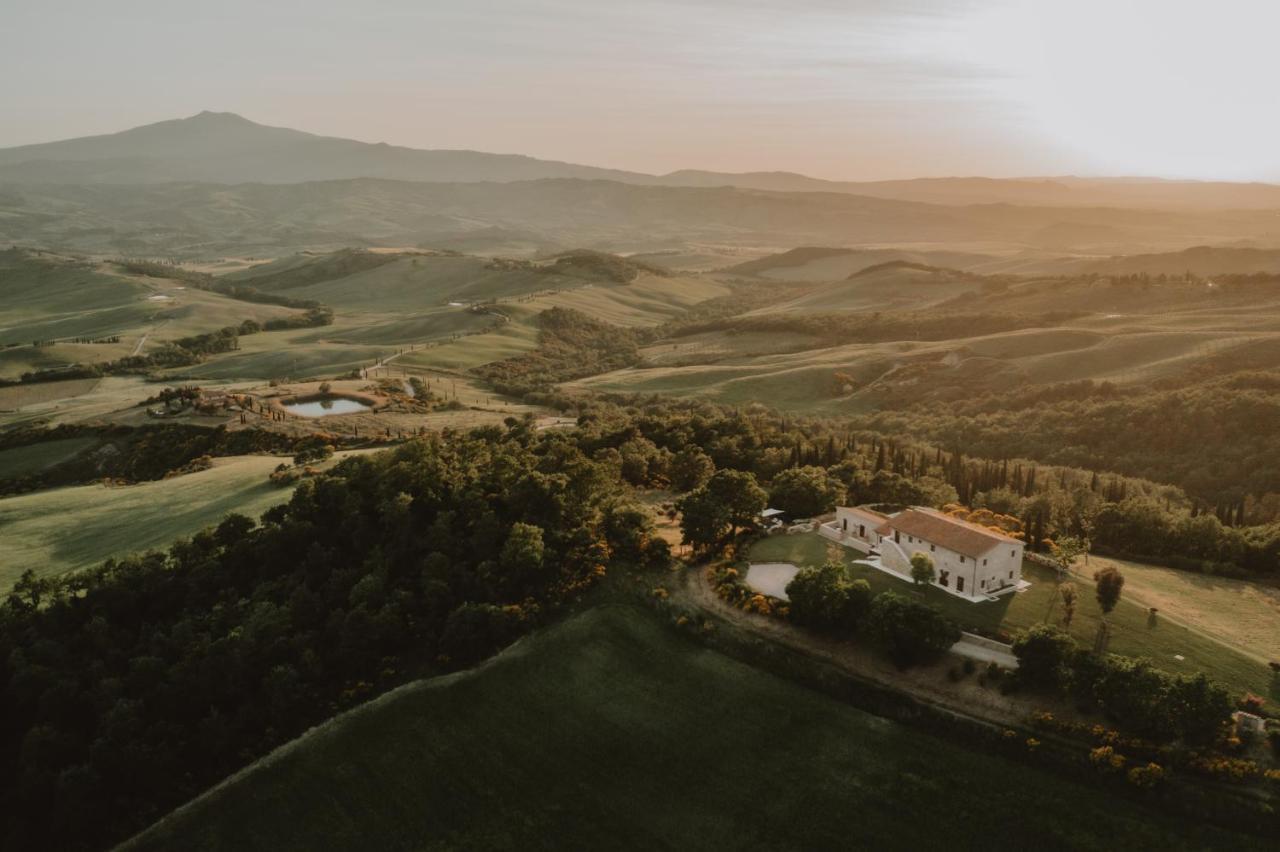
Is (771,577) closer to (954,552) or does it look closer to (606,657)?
(954,552)

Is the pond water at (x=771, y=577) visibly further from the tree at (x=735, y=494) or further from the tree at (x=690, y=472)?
the tree at (x=690, y=472)

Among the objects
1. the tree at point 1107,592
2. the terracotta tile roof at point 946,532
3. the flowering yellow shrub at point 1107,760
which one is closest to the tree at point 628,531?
the terracotta tile roof at point 946,532

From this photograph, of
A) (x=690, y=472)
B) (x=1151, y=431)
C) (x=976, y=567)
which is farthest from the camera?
(x=1151, y=431)

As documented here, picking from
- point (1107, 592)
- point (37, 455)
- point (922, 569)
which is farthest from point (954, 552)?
point (37, 455)

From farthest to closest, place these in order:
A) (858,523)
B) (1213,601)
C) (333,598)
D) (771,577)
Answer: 1. (858,523)
2. (333,598)
3. (1213,601)
4. (771,577)

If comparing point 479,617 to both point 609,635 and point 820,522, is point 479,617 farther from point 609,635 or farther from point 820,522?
point 820,522

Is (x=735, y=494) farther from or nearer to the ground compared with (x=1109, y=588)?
nearer to the ground
